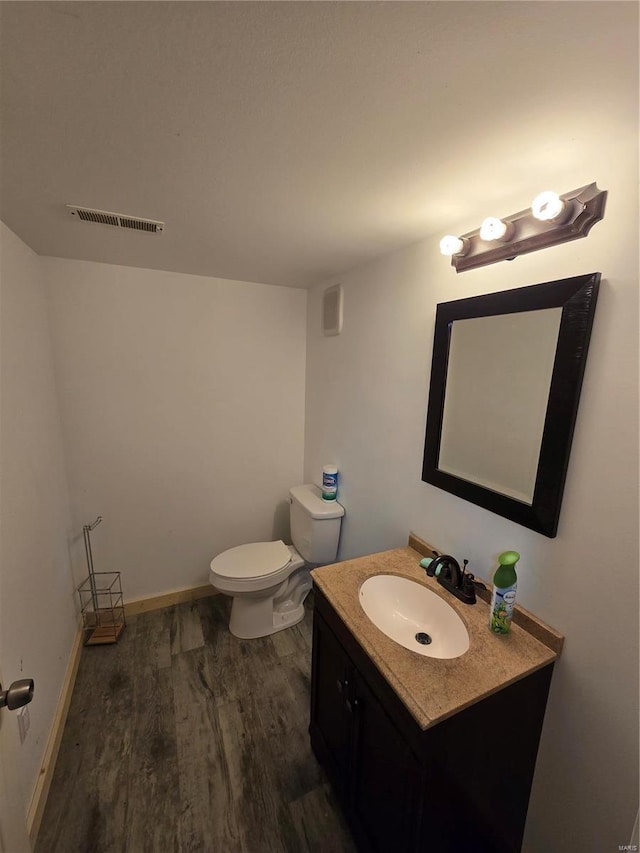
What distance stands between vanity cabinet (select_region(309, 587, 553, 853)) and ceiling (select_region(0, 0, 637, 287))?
1.41 meters

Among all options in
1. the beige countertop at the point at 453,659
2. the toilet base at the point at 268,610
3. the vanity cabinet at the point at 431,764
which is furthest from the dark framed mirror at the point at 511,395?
the toilet base at the point at 268,610

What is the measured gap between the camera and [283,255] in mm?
1711

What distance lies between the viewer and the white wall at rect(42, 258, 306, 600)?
1931 millimetres

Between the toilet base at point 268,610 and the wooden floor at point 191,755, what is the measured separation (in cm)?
7

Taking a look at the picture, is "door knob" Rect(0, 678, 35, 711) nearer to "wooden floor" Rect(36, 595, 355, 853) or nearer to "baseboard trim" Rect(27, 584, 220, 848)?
"baseboard trim" Rect(27, 584, 220, 848)

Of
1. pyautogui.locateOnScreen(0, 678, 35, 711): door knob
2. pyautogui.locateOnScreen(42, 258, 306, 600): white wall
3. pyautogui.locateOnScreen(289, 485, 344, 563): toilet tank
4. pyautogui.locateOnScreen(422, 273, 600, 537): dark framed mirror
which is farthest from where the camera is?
pyautogui.locateOnScreen(289, 485, 344, 563): toilet tank

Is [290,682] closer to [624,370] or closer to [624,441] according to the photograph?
[624,441]

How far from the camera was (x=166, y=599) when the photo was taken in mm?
2340

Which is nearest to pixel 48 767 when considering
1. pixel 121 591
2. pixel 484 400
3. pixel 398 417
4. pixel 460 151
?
pixel 121 591

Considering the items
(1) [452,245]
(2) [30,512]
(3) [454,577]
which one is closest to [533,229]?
(1) [452,245]

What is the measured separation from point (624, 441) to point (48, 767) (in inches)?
91.6

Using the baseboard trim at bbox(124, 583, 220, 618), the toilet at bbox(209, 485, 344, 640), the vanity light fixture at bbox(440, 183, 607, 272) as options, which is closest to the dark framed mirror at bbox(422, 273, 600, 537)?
the vanity light fixture at bbox(440, 183, 607, 272)

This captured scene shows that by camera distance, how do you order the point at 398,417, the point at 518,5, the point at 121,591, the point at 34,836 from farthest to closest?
the point at 121,591
the point at 398,417
the point at 34,836
the point at 518,5

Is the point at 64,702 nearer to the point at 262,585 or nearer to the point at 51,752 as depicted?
the point at 51,752
